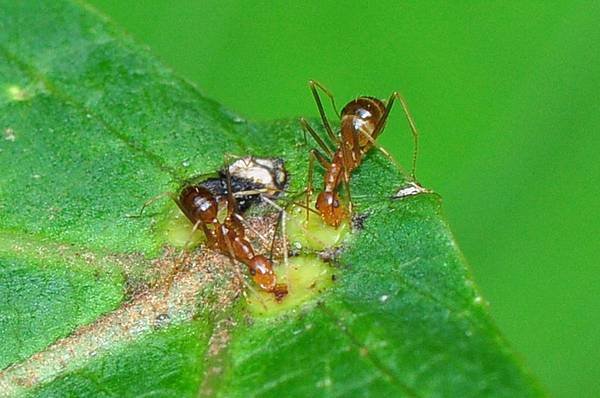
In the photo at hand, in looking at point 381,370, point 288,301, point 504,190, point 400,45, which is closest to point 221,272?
point 288,301

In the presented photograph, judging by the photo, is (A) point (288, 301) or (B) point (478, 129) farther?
(B) point (478, 129)

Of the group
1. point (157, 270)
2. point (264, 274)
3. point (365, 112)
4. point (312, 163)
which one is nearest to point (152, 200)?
point (157, 270)

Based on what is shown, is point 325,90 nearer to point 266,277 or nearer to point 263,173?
point 263,173

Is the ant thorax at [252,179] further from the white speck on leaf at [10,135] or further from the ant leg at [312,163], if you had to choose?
the white speck on leaf at [10,135]

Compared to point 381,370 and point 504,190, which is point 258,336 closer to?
point 381,370

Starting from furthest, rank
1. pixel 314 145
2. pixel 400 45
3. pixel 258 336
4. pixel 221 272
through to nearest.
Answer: pixel 400 45
pixel 314 145
pixel 221 272
pixel 258 336

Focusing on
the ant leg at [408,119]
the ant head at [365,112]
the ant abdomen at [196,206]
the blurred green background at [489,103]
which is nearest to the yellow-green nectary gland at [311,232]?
the ant abdomen at [196,206]

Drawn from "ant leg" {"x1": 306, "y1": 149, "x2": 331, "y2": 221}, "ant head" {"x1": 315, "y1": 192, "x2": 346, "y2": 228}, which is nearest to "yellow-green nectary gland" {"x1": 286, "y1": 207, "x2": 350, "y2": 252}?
"ant head" {"x1": 315, "y1": 192, "x2": 346, "y2": 228}
